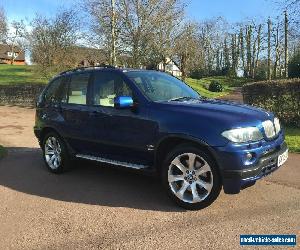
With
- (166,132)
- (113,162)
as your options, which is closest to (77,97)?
(113,162)

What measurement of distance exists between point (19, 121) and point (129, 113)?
11499mm

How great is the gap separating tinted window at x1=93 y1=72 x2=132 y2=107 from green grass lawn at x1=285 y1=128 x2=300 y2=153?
492cm

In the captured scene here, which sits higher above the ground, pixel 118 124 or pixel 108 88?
pixel 108 88

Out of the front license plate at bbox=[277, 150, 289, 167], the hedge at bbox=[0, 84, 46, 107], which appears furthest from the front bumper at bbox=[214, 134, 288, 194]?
A: the hedge at bbox=[0, 84, 46, 107]

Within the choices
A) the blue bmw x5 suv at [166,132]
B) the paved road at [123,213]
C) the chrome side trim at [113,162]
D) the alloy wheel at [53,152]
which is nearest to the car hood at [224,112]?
the blue bmw x5 suv at [166,132]

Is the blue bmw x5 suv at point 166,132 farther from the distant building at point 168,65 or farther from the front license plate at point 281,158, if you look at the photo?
the distant building at point 168,65

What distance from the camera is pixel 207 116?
209 inches

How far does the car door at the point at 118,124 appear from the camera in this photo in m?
5.90

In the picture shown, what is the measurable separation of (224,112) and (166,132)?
792 mm

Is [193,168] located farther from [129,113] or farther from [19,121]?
[19,121]

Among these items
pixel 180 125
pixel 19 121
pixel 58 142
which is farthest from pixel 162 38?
pixel 180 125

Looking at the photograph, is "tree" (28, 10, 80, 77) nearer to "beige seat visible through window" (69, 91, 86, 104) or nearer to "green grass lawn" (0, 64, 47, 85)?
"green grass lawn" (0, 64, 47, 85)

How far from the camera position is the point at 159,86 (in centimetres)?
646

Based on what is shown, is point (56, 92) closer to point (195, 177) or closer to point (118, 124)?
point (118, 124)
